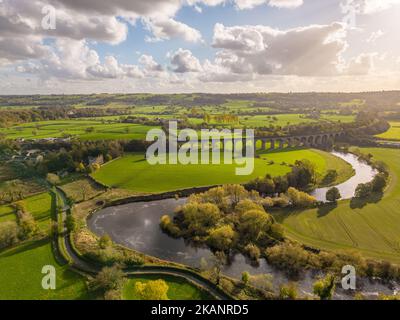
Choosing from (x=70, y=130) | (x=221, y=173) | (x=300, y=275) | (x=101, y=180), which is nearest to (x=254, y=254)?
(x=300, y=275)

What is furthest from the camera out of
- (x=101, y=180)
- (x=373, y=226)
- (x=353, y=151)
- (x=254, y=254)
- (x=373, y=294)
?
(x=353, y=151)

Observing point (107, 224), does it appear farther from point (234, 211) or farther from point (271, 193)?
point (271, 193)

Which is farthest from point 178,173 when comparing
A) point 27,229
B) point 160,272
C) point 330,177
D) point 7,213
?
point 160,272

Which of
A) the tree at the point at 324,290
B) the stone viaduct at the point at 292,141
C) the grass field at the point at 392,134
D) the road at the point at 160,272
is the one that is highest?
the grass field at the point at 392,134

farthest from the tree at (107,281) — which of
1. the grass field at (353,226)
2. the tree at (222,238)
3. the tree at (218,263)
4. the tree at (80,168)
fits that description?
the tree at (80,168)

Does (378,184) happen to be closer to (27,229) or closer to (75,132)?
(27,229)

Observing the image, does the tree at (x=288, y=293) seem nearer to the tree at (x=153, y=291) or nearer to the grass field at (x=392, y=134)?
the tree at (x=153, y=291)
